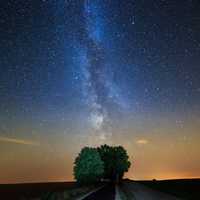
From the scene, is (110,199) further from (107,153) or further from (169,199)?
(107,153)

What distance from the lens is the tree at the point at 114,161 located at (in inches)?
4099

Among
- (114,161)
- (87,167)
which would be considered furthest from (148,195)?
(114,161)

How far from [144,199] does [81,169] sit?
4553 centimetres

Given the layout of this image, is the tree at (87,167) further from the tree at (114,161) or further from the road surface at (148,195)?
the road surface at (148,195)

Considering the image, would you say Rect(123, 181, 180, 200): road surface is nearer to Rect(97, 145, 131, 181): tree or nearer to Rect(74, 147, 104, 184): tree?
Rect(74, 147, 104, 184): tree

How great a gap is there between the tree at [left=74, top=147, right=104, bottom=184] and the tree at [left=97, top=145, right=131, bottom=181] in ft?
81.3

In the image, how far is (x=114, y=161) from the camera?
105 metres

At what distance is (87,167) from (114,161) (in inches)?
1156

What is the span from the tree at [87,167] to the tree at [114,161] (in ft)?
81.3

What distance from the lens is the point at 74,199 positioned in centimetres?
3219

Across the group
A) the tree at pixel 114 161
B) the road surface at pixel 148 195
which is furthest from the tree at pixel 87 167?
the road surface at pixel 148 195

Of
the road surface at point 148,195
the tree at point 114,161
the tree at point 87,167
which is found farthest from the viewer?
the tree at point 114,161

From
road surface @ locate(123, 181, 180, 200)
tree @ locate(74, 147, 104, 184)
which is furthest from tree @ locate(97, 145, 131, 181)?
road surface @ locate(123, 181, 180, 200)

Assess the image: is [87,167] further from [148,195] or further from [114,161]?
[148,195]
